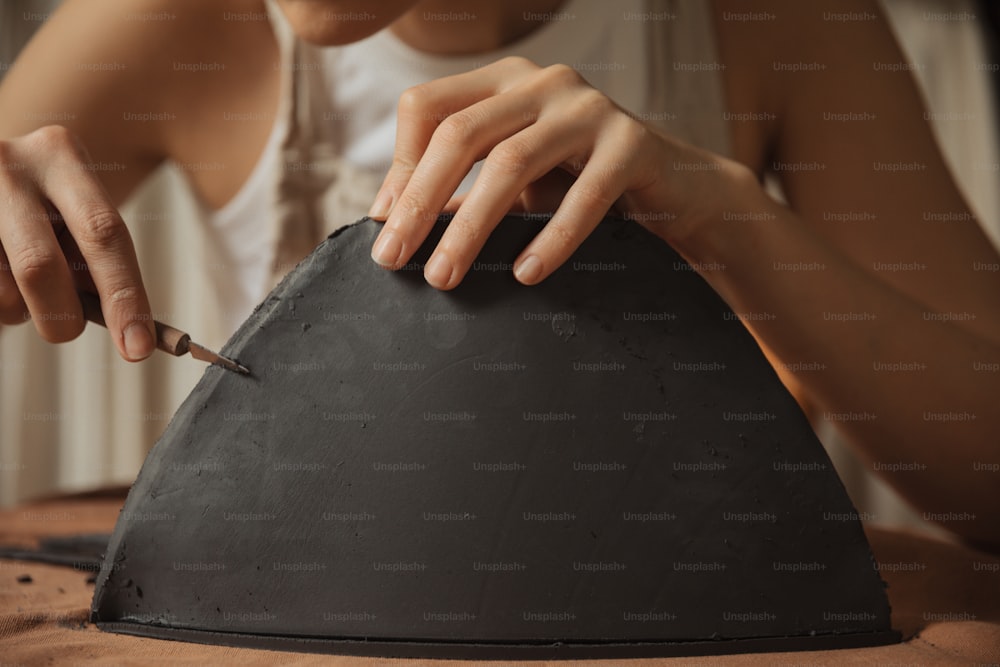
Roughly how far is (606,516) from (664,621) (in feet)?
0.26

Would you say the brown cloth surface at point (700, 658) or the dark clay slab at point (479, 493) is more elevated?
the dark clay slab at point (479, 493)

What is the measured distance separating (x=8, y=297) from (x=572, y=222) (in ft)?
1.50

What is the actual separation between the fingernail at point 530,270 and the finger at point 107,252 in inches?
11.1

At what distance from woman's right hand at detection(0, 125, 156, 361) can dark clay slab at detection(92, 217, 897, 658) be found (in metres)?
0.10

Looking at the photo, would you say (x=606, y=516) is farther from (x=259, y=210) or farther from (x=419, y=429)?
(x=259, y=210)

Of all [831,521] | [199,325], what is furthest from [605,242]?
[199,325]

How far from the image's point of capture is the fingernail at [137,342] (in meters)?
0.61

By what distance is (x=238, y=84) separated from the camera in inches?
47.0

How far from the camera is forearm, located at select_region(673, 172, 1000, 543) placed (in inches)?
30.6

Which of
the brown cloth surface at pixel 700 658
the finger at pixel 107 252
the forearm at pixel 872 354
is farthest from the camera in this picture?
the forearm at pixel 872 354

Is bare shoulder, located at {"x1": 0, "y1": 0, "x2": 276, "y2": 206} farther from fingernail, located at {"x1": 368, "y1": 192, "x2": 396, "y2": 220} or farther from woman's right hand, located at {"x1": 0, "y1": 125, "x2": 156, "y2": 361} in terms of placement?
fingernail, located at {"x1": 368, "y1": 192, "x2": 396, "y2": 220}

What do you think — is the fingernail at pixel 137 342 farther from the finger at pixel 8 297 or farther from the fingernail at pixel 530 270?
the fingernail at pixel 530 270

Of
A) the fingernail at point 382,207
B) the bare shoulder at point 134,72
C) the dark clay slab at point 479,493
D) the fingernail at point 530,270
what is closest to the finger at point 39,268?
the dark clay slab at point 479,493

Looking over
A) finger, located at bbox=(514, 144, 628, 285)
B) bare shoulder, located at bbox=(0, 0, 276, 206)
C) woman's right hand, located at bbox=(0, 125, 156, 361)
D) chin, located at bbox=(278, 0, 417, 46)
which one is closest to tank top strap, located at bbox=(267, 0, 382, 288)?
bare shoulder, located at bbox=(0, 0, 276, 206)
